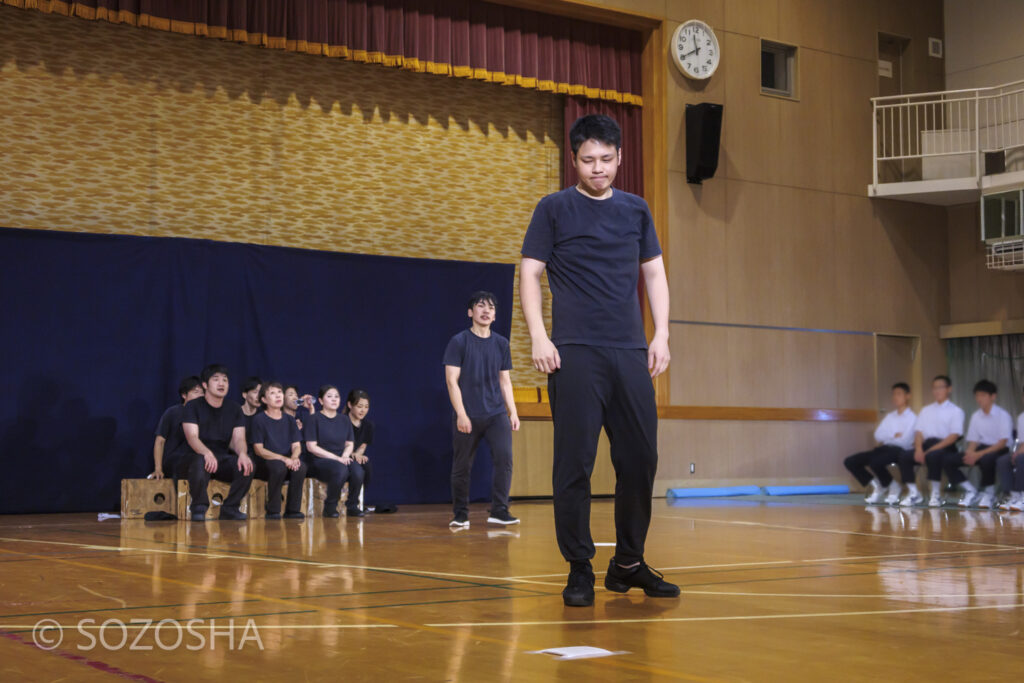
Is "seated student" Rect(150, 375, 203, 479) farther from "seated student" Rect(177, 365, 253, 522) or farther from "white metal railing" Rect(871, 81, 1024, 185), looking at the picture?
"white metal railing" Rect(871, 81, 1024, 185)

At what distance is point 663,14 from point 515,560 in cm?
905

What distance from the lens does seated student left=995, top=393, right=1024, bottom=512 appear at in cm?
968

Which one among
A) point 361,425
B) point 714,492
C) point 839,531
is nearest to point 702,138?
point 714,492

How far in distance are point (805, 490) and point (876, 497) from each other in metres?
2.20

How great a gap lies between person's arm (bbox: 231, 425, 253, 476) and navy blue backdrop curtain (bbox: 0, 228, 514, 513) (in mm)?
1454

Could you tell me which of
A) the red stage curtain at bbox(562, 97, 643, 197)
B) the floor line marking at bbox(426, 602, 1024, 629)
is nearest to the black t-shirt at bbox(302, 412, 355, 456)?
the red stage curtain at bbox(562, 97, 643, 197)

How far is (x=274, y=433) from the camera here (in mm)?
8594

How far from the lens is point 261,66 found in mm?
10977

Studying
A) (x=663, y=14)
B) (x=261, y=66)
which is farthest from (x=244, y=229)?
(x=663, y=14)

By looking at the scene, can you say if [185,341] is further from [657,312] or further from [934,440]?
[934,440]

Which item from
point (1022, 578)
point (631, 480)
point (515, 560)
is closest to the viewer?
point (631, 480)

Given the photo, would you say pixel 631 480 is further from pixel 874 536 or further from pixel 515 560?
pixel 874 536

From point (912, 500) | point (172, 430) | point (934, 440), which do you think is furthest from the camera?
point (934, 440)

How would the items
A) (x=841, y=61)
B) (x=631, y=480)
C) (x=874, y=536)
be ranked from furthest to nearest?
(x=841, y=61), (x=874, y=536), (x=631, y=480)
